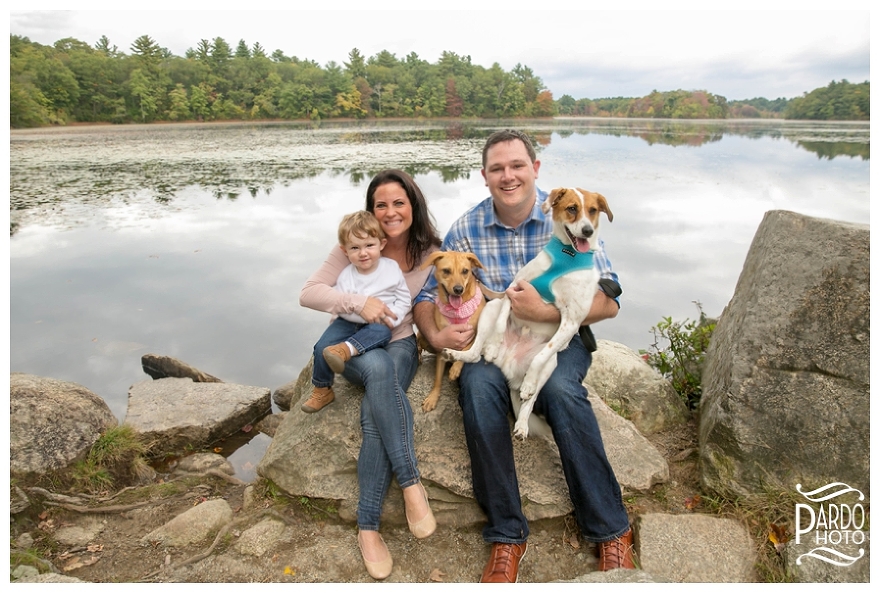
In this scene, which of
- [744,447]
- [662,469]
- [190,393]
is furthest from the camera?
[190,393]

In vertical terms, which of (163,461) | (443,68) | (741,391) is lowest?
(163,461)

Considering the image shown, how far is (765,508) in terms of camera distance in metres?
3.30

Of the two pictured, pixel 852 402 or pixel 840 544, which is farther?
pixel 852 402

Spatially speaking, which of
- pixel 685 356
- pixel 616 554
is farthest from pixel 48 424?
pixel 685 356

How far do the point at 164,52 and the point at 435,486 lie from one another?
167 feet

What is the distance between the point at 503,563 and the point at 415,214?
248 cm

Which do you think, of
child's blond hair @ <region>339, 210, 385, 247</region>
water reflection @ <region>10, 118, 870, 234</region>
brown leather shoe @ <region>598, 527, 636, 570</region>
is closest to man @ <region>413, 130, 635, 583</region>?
brown leather shoe @ <region>598, 527, 636, 570</region>

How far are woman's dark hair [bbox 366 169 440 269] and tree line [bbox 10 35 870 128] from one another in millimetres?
30426

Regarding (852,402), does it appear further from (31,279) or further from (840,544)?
(31,279)

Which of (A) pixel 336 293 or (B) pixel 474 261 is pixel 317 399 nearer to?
(A) pixel 336 293

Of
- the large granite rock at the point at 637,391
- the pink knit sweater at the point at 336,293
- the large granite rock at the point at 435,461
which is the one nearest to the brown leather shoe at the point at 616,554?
the large granite rock at the point at 435,461

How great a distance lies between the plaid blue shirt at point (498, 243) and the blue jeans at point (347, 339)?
0.47 m

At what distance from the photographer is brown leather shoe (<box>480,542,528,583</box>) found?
2.99 m

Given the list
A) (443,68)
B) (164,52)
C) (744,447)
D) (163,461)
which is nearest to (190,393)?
(163,461)
